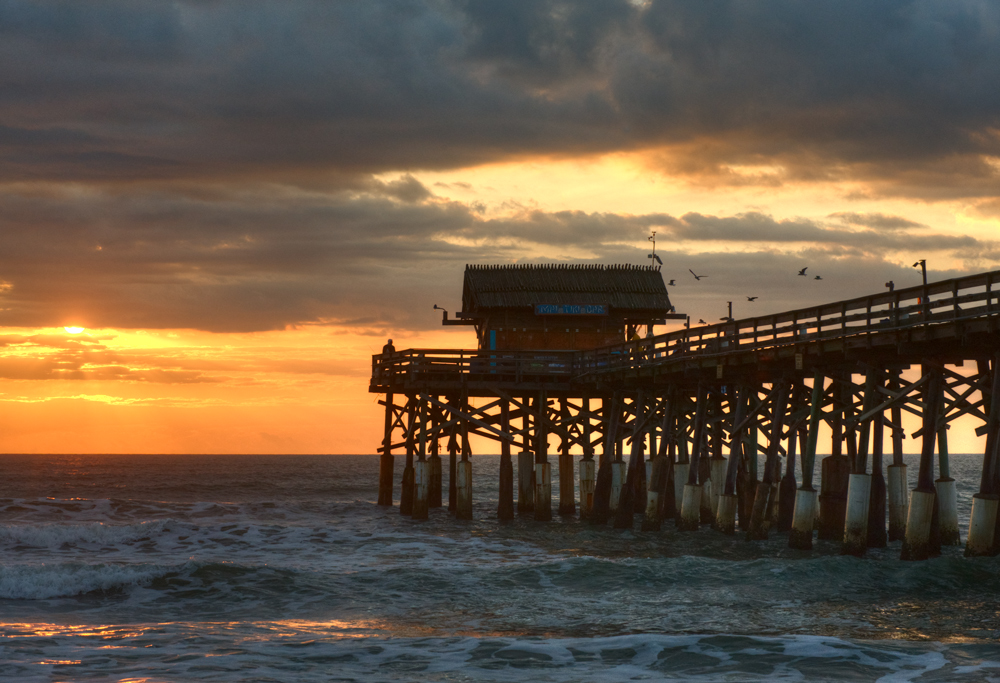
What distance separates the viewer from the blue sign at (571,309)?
3972 centimetres

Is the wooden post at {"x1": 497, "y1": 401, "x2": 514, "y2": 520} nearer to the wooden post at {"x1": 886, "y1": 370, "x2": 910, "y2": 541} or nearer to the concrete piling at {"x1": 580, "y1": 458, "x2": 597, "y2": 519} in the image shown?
the concrete piling at {"x1": 580, "y1": 458, "x2": 597, "y2": 519}

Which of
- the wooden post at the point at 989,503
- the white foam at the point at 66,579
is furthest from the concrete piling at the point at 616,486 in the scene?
the wooden post at the point at 989,503

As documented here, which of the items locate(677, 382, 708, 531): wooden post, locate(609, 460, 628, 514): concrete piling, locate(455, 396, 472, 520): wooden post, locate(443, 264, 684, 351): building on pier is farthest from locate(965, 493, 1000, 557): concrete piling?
locate(443, 264, 684, 351): building on pier

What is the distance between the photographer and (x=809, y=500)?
2155 cm

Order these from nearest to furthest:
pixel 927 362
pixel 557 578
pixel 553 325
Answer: pixel 927 362
pixel 557 578
pixel 553 325

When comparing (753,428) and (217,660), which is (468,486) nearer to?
(753,428)

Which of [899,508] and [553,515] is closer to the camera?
[899,508]

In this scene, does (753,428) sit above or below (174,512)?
above

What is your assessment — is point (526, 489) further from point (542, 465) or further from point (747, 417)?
point (747, 417)

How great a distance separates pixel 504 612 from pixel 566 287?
922 inches

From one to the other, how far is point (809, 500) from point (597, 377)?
1186 centimetres

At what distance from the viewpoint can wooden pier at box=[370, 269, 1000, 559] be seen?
18.9m

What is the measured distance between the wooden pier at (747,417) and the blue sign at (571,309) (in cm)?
288

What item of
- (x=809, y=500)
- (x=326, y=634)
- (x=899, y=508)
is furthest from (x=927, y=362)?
(x=326, y=634)
